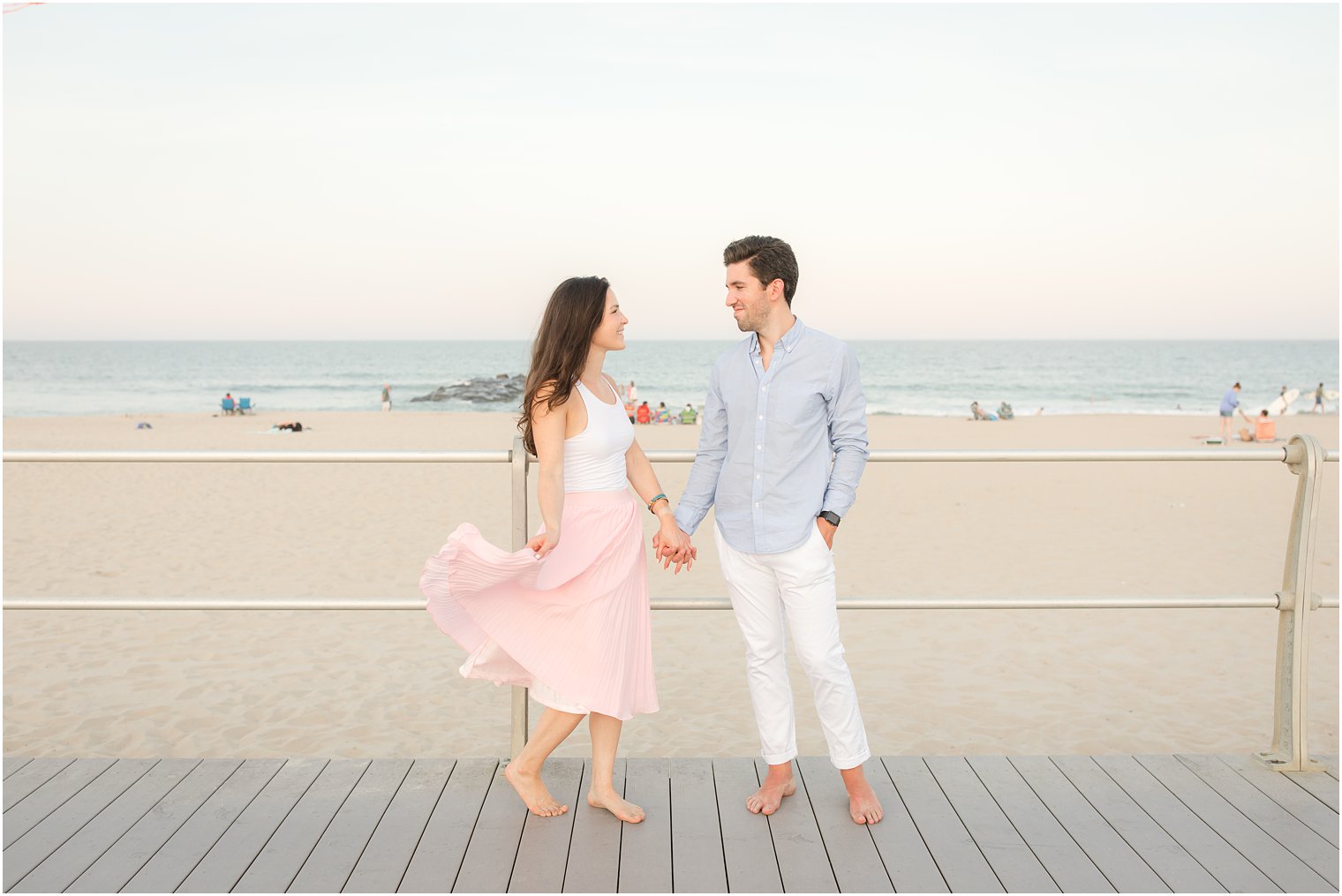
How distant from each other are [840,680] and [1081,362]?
63986 mm

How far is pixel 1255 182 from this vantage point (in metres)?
35.3

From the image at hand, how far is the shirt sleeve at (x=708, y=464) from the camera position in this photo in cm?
286

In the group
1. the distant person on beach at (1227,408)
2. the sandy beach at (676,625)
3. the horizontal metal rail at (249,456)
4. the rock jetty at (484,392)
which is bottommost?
the rock jetty at (484,392)

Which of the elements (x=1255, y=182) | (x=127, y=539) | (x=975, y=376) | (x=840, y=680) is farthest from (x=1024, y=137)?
(x=840, y=680)

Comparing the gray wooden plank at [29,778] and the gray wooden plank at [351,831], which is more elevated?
the gray wooden plank at [351,831]

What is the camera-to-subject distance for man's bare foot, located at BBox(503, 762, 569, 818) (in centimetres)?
271

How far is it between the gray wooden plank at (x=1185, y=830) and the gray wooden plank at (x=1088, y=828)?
0.19 ft

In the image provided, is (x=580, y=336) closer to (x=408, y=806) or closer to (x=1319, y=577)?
(x=408, y=806)

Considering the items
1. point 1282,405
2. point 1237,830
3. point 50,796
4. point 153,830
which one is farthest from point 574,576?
point 1282,405

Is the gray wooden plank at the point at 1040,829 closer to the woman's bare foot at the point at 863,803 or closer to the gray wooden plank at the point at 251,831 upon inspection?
the woman's bare foot at the point at 863,803

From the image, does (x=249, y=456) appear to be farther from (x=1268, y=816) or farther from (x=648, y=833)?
(x=1268, y=816)

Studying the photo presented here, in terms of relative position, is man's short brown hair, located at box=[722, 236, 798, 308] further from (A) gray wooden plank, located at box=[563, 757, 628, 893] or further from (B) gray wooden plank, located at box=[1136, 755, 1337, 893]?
(B) gray wooden plank, located at box=[1136, 755, 1337, 893]

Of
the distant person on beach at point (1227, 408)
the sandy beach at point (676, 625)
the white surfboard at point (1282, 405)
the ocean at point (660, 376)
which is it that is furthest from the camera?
the ocean at point (660, 376)

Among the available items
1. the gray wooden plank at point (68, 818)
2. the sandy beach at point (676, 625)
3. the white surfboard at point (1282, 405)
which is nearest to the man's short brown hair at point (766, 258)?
the gray wooden plank at point (68, 818)
